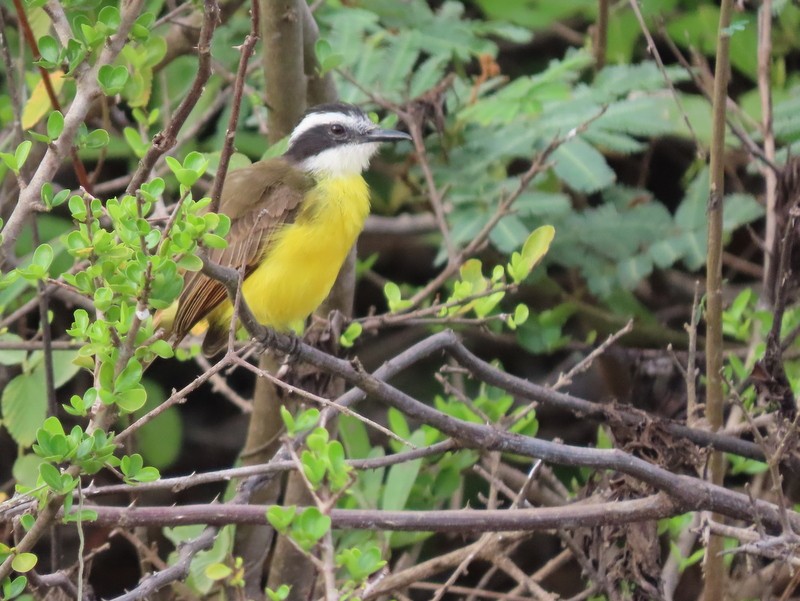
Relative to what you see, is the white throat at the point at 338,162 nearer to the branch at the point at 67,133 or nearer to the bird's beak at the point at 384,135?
the bird's beak at the point at 384,135

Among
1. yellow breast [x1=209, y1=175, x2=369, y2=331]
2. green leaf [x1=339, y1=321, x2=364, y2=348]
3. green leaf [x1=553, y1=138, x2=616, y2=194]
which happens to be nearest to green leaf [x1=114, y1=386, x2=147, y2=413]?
green leaf [x1=339, y1=321, x2=364, y2=348]

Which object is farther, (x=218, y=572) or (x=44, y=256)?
(x=218, y=572)

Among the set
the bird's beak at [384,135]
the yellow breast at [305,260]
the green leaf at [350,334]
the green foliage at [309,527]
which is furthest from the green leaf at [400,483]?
the green foliage at [309,527]

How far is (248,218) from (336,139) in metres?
0.46

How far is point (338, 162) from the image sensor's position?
386 centimetres

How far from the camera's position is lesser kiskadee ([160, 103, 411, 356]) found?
351 cm

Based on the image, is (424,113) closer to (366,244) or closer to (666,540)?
(366,244)

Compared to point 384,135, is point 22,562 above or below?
below

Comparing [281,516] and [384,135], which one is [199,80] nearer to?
[281,516]

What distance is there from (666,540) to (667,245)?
993 millimetres

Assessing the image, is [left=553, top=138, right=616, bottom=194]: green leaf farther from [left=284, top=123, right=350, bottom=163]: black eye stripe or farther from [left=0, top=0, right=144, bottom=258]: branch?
[left=0, top=0, right=144, bottom=258]: branch

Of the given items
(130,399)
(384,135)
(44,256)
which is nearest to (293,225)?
(384,135)

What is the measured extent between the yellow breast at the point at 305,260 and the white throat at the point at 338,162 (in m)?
0.16

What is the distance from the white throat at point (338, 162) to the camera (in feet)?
12.5
